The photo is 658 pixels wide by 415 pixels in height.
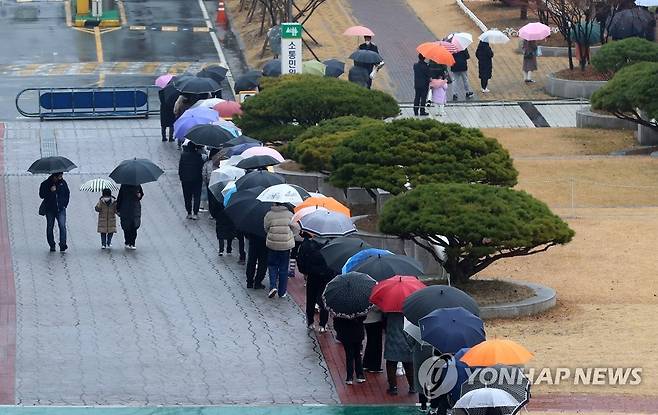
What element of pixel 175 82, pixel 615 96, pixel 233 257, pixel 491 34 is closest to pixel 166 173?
pixel 175 82

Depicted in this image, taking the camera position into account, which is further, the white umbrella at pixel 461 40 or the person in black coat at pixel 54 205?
the white umbrella at pixel 461 40

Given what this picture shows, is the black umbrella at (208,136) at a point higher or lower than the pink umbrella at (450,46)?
lower

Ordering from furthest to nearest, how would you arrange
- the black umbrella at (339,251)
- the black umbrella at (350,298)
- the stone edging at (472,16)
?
the stone edging at (472,16) < the black umbrella at (339,251) < the black umbrella at (350,298)

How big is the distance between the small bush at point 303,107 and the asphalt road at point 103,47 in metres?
9.80

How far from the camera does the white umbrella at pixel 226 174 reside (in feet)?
78.4

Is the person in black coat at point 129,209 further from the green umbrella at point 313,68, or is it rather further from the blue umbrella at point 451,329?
the green umbrella at point 313,68

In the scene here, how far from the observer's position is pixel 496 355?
1464 centimetres

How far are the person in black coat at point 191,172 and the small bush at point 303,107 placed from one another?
256 centimetres

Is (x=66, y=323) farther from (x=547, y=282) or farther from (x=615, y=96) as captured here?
(x=615, y=96)

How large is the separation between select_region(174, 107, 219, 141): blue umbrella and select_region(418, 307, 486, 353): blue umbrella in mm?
12977

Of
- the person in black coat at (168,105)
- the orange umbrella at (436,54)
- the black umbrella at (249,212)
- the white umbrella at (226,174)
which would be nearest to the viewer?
the black umbrella at (249,212)

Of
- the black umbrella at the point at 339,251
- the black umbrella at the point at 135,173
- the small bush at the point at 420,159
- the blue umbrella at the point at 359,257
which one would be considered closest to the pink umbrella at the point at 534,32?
the small bush at the point at 420,159

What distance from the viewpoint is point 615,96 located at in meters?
32.2

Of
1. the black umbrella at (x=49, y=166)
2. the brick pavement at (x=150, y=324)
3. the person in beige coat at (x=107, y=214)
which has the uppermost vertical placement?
the black umbrella at (x=49, y=166)
